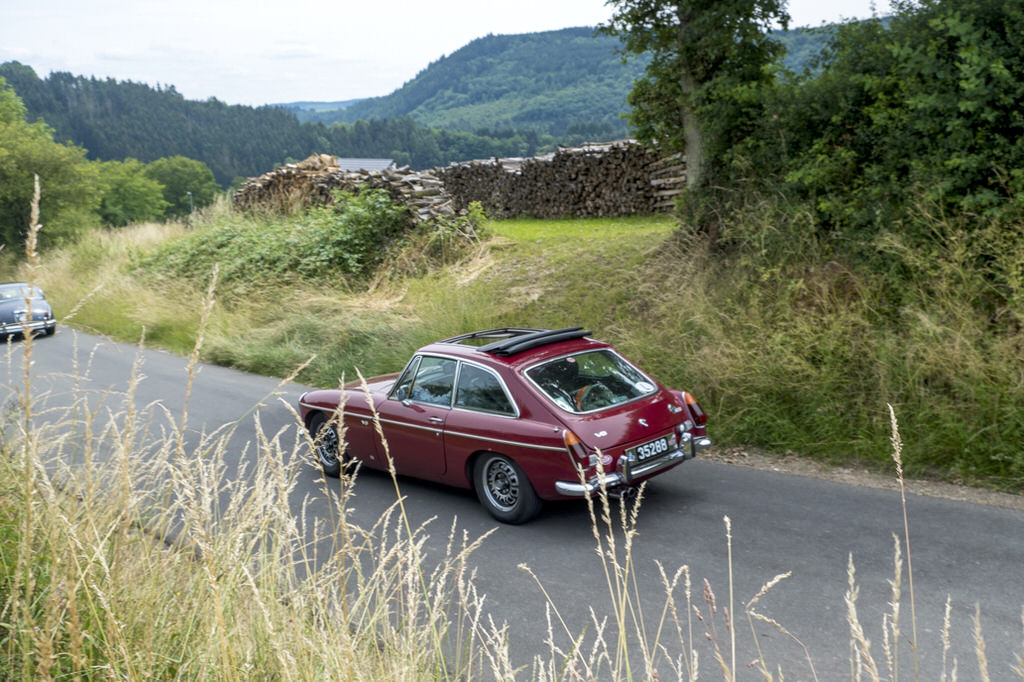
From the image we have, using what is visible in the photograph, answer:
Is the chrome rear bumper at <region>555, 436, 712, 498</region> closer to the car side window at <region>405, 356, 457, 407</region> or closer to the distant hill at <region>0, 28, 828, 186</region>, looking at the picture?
the car side window at <region>405, 356, 457, 407</region>

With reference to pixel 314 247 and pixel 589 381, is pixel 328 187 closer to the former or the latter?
pixel 314 247

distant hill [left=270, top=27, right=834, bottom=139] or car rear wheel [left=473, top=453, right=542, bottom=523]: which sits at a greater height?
distant hill [left=270, top=27, right=834, bottom=139]

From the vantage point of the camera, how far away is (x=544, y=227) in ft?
70.5

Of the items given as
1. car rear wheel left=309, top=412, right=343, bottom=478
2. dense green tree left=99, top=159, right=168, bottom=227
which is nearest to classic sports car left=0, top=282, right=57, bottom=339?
car rear wheel left=309, top=412, right=343, bottom=478

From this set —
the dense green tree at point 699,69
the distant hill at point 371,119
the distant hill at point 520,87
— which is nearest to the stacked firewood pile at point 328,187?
the dense green tree at point 699,69

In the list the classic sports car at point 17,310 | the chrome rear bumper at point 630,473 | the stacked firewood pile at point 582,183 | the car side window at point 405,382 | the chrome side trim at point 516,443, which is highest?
the stacked firewood pile at point 582,183

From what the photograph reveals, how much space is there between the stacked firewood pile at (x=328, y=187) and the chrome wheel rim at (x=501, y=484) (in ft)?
43.7

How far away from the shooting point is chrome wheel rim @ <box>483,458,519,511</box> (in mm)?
7020

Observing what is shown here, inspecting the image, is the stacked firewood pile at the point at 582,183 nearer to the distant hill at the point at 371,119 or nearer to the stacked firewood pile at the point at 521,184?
the stacked firewood pile at the point at 521,184

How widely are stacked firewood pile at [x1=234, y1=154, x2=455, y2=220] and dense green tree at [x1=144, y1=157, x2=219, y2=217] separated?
2845 inches

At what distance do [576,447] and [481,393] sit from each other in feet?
4.11

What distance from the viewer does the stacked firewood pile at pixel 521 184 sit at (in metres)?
20.8

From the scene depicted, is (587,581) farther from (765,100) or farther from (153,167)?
(153,167)

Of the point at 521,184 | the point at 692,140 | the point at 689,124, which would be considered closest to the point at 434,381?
the point at 692,140
